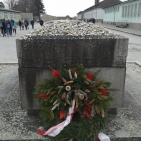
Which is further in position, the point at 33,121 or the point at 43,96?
the point at 33,121

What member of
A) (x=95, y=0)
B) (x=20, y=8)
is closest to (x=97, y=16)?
(x=95, y=0)

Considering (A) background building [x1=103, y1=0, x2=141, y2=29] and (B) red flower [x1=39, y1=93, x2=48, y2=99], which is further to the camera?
(A) background building [x1=103, y1=0, x2=141, y2=29]

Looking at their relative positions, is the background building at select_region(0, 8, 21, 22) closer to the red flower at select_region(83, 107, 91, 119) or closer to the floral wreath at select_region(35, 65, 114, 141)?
the floral wreath at select_region(35, 65, 114, 141)

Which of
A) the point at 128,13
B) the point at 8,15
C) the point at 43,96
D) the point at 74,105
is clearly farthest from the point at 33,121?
the point at 8,15

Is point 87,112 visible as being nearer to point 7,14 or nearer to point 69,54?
point 69,54

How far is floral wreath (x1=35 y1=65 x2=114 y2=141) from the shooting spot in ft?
8.30

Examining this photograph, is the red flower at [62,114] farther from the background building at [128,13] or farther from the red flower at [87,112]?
the background building at [128,13]

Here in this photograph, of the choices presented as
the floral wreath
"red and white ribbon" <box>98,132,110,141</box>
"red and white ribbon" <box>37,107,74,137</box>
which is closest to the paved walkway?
"red and white ribbon" <box>98,132,110,141</box>

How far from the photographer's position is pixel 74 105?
8.19 feet

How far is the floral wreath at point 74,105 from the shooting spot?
253 cm

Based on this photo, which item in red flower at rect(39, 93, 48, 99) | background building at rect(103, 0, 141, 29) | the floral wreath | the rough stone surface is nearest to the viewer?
the floral wreath

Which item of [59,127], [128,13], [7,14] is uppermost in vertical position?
[7,14]

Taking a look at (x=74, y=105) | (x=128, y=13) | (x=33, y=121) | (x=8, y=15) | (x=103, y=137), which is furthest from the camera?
(x=8, y=15)

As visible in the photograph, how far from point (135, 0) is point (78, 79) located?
33839 millimetres
